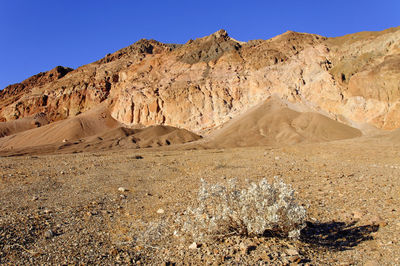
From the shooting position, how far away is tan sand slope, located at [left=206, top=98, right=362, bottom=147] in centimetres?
3616

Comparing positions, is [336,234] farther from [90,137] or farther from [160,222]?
[90,137]

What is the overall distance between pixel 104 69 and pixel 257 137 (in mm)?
55473

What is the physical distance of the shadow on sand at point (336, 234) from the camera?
4.25m

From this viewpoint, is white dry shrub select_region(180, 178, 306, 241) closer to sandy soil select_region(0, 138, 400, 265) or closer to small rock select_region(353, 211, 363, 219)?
sandy soil select_region(0, 138, 400, 265)

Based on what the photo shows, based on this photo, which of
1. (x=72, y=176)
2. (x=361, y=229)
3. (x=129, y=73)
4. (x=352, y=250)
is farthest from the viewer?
(x=129, y=73)

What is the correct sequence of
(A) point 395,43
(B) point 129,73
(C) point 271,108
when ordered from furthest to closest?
1. (B) point 129,73
2. (C) point 271,108
3. (A) point 395,43

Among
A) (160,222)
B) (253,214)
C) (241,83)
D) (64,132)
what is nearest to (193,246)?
(253,214)

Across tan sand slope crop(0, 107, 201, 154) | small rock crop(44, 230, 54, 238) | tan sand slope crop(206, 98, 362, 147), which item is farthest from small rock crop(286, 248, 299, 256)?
tan sand slope crop(0, 107, 201, 154)

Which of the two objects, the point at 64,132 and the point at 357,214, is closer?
the point at 357,214

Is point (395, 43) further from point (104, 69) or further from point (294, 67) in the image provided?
point (104, 69)

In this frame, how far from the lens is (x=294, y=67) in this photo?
162ft

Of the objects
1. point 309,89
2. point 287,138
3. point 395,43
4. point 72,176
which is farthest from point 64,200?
point 395,43

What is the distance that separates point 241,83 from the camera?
52000mm

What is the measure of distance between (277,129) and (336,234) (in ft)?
120
